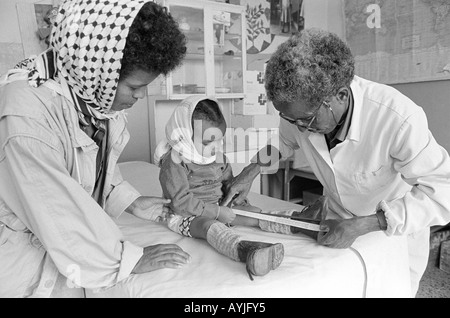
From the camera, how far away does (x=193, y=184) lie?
5.10ft

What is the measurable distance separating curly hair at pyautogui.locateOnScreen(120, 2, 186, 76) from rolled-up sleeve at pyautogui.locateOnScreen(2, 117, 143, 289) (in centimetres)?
27

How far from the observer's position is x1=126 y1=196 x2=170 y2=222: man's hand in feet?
4.39

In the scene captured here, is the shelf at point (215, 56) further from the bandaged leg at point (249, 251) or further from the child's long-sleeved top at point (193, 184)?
the bandaged leg at point (249, 251)

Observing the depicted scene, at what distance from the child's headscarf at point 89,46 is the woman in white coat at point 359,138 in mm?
471

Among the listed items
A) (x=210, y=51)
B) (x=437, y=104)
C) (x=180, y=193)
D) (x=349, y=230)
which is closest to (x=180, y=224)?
(x=180, y=193)

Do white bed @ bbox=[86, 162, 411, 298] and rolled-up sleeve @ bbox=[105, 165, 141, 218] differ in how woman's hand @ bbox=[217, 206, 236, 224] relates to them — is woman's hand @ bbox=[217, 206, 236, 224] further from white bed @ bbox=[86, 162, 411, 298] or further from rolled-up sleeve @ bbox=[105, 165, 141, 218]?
rolled-up sleeve @ bbox=[105, 165, 141, 218]

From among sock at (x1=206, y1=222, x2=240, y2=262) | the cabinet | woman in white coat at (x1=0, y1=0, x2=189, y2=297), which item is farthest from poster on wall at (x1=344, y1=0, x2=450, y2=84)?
woman in white coat at (x1=0, y1=0, x2=189, y2=297)

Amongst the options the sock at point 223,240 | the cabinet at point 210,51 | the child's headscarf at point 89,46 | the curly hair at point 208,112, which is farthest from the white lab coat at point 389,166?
the cabinet at point 210,51

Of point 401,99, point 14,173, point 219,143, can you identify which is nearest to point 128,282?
point 14,173

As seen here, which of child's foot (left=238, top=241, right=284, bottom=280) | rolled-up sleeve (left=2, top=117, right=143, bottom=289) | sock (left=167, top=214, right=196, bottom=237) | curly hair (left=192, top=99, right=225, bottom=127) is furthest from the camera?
curly hair (left=192, top=99, right=225, bottom=127)

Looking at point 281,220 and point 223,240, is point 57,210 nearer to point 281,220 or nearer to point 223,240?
point 223,240

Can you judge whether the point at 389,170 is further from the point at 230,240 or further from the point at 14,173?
the point at 14,173

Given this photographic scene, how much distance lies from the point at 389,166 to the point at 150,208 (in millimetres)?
899

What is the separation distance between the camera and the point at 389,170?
121cm
